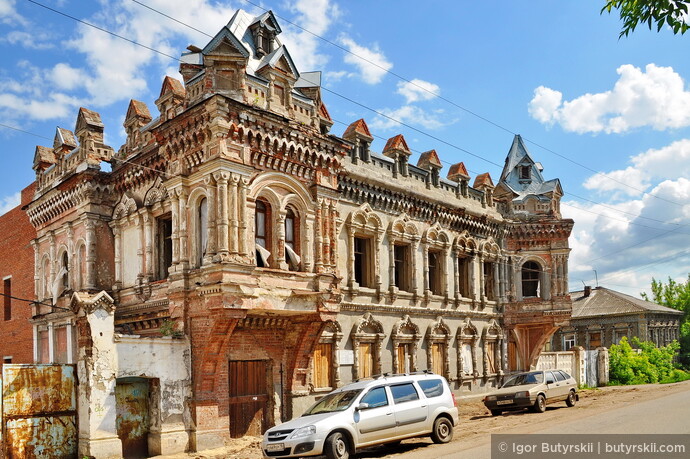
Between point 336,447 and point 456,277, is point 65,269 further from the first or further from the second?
point 456,277

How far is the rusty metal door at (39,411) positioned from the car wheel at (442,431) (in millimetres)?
8536

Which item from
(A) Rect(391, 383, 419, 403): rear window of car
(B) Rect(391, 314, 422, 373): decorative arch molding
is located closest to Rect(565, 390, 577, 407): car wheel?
(B) Rect(391, 314, 422, 373): decorative arch molding

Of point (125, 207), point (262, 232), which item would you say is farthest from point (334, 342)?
point (125, 207)

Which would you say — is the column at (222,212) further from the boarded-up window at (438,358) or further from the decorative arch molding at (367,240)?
the boarded-up window at (438,358)

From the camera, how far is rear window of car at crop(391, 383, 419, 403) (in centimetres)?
1584

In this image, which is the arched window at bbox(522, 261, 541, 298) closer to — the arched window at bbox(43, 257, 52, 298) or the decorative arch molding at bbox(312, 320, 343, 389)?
Result: the decorative arch molding at bbox(312, 320, 343, 389)

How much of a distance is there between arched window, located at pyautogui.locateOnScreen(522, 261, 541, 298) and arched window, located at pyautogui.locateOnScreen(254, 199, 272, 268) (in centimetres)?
1730

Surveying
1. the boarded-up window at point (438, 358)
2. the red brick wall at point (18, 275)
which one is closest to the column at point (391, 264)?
the boarded-up window at point (438, 358)

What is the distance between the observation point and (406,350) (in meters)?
25.4

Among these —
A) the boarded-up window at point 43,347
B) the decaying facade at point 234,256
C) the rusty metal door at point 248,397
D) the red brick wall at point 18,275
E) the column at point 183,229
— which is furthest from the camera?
the red brick wall at point 18,275

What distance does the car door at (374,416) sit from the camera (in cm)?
1463

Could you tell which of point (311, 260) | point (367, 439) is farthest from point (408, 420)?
point (311, 260)

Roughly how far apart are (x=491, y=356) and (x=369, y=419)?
54.7 ft

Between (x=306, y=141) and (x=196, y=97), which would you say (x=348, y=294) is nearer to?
(x=306, y=141)
